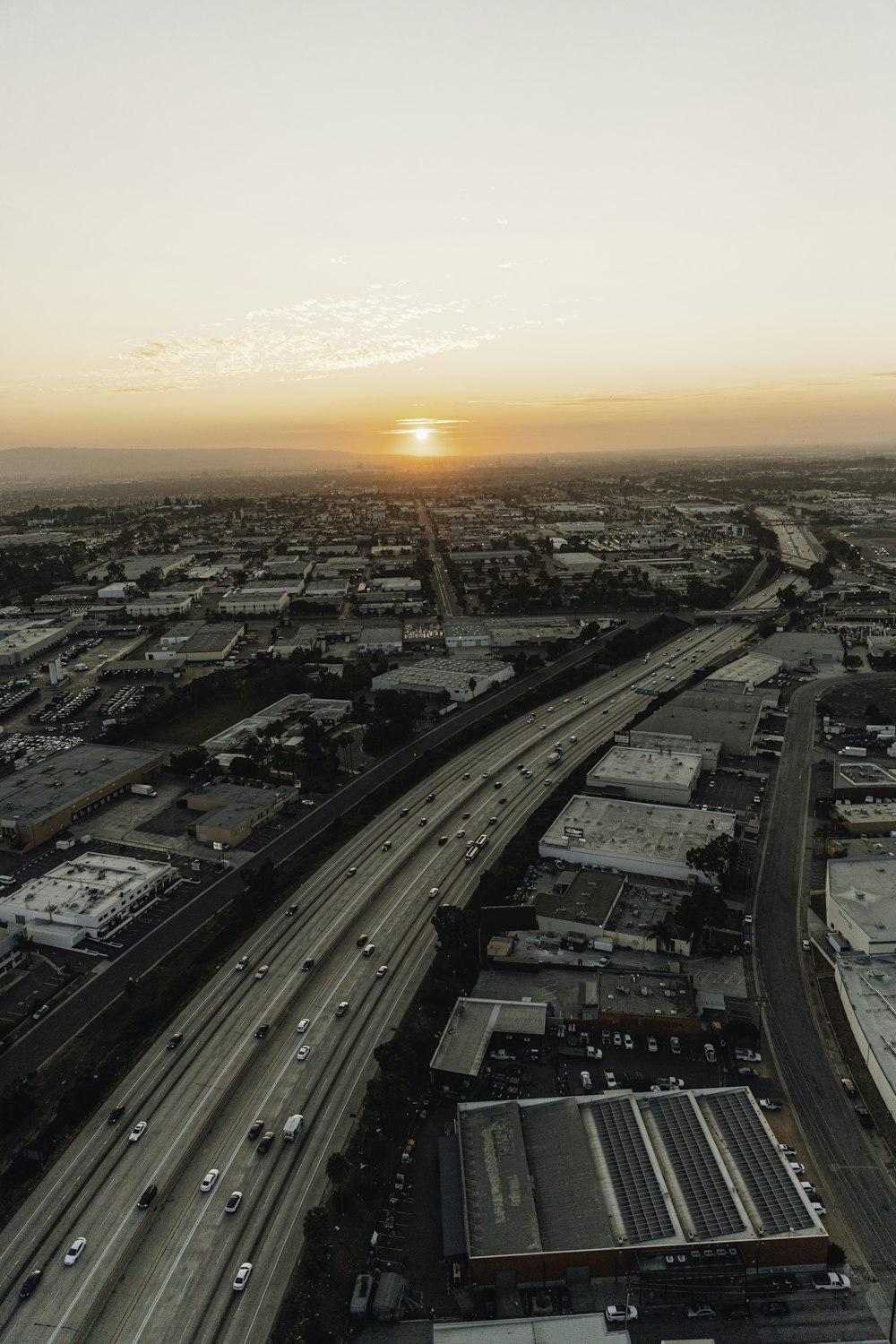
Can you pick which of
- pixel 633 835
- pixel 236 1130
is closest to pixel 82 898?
pixel 236 1130

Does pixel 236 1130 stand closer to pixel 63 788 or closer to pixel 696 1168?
pixel 696 1168

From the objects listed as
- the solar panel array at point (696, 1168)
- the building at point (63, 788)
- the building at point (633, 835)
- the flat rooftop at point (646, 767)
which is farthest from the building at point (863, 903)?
the building at point (63, 788)

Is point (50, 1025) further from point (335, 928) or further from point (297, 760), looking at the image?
point (297, 760)

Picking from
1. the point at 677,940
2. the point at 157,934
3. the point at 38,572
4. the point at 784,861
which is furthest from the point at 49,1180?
the point at 38,572

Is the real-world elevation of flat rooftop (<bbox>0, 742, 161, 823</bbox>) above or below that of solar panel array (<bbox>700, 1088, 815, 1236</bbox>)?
above

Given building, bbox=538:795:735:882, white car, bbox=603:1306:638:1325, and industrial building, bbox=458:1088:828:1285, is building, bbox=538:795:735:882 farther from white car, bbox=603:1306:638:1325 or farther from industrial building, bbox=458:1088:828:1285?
white car, bbox=603:1306:638:1325

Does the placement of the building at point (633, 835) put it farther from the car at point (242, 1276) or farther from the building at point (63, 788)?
the building at point (63, 788)

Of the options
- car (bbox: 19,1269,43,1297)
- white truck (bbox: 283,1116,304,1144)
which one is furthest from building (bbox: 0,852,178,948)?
car (bbox: 19,1269,43,1297)
